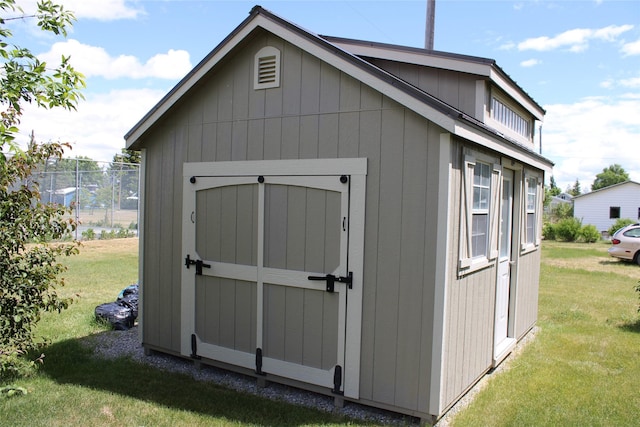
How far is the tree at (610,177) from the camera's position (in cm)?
8394

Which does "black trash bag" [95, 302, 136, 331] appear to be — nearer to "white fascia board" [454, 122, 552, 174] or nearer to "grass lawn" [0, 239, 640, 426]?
"grass lawn" [0, 239, 640, 426]

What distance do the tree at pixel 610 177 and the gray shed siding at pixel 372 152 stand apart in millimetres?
91646

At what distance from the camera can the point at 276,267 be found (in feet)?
16.4

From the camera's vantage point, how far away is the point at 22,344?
4.82 metres

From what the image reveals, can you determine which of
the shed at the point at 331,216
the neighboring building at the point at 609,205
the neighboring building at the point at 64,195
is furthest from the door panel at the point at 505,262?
the neighboring building at the point at 609,205

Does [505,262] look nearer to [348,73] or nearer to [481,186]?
A: [481,186]

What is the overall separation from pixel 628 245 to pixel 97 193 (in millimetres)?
19193

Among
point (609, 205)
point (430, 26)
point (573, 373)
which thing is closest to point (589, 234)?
point (609, 205)

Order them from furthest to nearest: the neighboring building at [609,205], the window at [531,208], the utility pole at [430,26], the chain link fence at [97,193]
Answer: the neighboring building at [609,205]
the chain link fence at [97,193]
the utility pole at [430,26]
the window at [531,208]

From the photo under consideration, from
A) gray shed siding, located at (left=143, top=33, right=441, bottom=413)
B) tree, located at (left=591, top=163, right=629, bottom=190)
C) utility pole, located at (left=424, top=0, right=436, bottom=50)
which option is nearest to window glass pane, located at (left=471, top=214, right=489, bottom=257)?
gray shed siding, located at (left=143, top=33, right=441, bottom=413)

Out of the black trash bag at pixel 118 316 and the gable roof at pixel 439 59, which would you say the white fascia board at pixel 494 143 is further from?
the black trash bag at pixel 118 316

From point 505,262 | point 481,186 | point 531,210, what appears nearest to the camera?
point 481,186

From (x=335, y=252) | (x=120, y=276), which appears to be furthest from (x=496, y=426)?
(x=120, y=276)

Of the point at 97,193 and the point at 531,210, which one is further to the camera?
the point at 97,193
